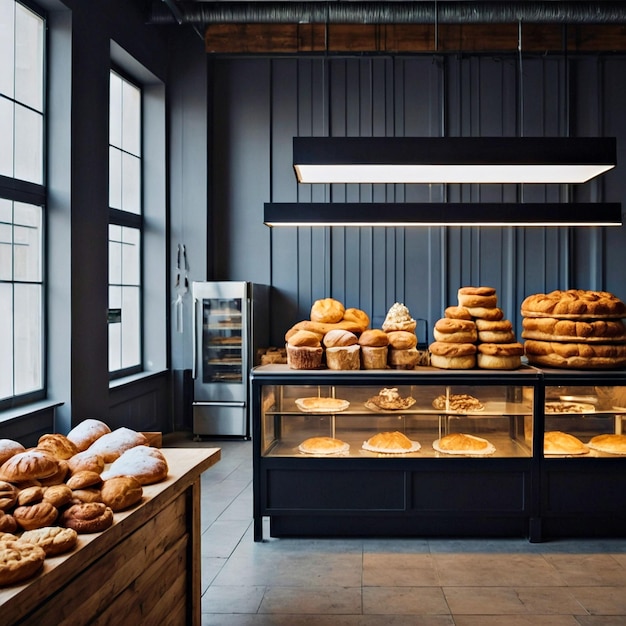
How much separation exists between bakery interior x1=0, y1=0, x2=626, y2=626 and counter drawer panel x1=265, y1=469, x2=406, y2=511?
0.04 feet

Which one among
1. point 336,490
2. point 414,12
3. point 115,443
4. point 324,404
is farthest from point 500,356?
point 414,12

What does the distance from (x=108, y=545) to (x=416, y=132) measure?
264 inches

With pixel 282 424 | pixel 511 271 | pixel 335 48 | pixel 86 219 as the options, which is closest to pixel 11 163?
pixel 86 219

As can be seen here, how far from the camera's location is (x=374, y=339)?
4074 mm

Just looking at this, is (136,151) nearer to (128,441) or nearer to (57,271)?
(57,271)

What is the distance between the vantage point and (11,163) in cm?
465

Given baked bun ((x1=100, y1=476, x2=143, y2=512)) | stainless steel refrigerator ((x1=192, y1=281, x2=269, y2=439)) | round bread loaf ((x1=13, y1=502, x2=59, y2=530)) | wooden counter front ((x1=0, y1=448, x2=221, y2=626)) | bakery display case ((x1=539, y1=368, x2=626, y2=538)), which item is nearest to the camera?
wooden counter front ((x1=0, y1=448, x2=221, y2=626))

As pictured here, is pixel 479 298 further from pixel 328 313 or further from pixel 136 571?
pixel 136 571

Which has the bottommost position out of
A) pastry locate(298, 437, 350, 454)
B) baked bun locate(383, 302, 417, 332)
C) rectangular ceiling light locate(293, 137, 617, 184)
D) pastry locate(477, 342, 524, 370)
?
pastry locate(298, 437, 350, 454)

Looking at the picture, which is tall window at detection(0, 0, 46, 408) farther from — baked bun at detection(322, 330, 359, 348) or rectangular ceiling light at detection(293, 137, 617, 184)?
rectangular ceiling light at detection(293, 137, 617, 184)

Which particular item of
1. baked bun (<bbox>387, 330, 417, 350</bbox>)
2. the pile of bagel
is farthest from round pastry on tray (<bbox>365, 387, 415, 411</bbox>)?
baked bun (<bbox>387, 330, 417, 350</bbox>)

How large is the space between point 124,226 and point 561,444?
4838 mm

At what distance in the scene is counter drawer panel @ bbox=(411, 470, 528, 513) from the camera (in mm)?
4023

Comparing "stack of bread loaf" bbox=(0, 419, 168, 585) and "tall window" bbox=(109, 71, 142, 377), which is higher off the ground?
"tall window" bbox=(109, 71, 142, 377)
